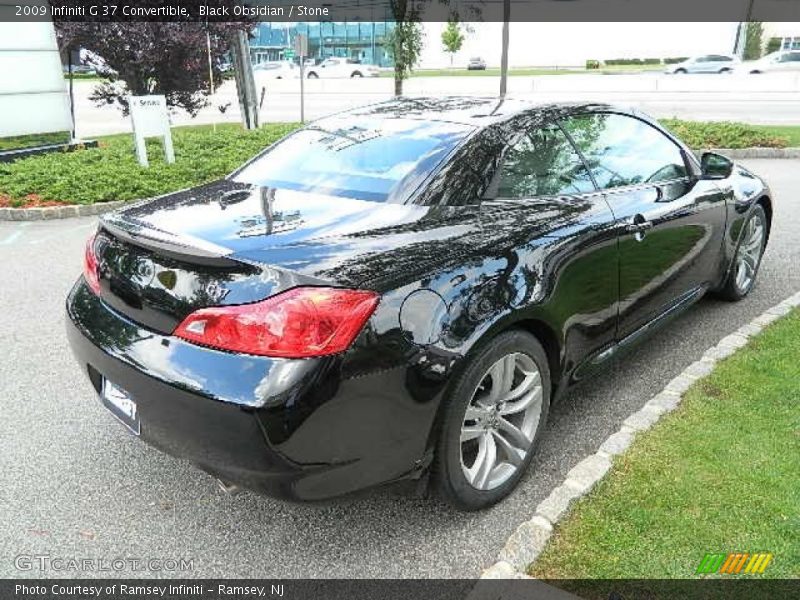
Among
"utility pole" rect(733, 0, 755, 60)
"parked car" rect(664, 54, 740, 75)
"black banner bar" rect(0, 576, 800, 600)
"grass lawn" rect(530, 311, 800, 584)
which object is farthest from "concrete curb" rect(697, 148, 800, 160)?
"utility pole" rect(733, 0, 755, 60)

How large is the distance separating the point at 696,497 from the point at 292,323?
1725mm

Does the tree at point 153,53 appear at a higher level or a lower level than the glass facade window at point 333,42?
lower

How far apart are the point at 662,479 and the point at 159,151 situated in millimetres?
10525

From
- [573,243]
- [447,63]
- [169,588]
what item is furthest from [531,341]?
[447,63]

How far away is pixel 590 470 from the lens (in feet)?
9.23

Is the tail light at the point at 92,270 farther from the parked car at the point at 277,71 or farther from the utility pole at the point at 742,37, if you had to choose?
the utility pole at the point at 742,37

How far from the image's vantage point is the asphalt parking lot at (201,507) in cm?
248

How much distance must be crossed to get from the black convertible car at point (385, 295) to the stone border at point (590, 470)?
9.5 inches

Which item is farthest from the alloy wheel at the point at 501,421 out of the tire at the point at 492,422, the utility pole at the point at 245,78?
the utility pole at the point at 245,78

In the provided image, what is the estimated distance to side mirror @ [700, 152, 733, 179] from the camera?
4.18 metres

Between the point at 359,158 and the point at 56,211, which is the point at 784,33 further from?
the point at 359,158

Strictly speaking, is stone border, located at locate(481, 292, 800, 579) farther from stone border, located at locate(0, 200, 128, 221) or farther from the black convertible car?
stone border, located at locate(0, 200, 128, 221)

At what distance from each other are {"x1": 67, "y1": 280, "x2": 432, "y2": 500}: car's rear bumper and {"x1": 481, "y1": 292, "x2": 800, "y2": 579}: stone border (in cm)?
44

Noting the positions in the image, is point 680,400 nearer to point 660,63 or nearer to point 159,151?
point 159,151
